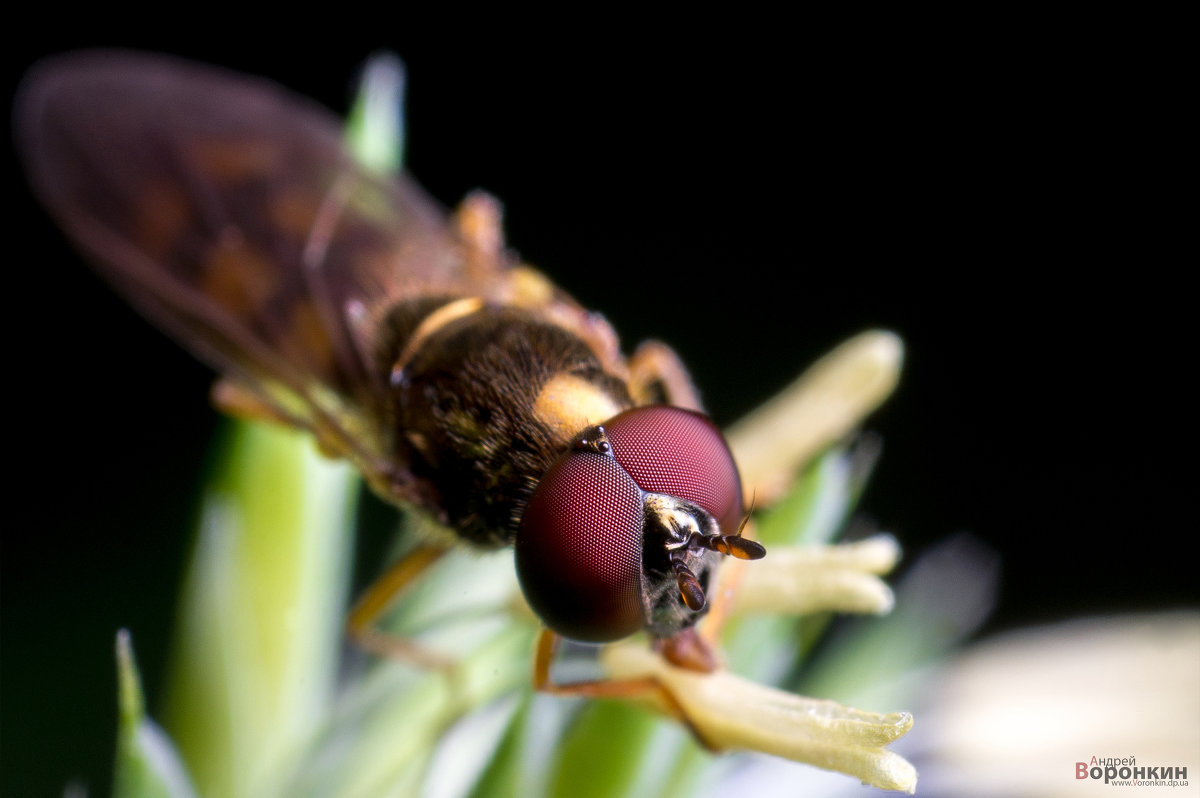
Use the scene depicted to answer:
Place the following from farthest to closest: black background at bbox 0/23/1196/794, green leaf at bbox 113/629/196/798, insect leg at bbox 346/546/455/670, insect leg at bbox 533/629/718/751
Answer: black background at bbox 0/23/1196/794 → insect leg at bbox 346/546/455/670 → insect leg at bbox 533/629/718/751 → green leaf at bbox 113/629/196/798

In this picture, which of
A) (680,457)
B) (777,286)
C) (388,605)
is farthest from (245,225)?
(777,286)

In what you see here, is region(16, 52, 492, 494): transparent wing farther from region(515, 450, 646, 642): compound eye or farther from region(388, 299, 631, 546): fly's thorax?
region(515, 450, 646, 642): compound eye

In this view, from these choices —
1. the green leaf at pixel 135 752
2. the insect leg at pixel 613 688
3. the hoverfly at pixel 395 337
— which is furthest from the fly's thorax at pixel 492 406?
the green leaf at pixel 135 752

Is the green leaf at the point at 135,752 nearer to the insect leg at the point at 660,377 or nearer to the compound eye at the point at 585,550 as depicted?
the compound eye at the point at 585,550

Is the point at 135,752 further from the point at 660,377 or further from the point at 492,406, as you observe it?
the point at 660,377

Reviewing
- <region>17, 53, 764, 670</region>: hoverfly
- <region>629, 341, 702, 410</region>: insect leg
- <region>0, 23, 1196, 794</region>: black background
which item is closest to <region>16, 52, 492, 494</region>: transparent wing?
<region>17, 53, 764, 670</region>: hoverfly

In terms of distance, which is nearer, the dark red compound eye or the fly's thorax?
the dark red compound eye

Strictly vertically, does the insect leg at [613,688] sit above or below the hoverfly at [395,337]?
below
